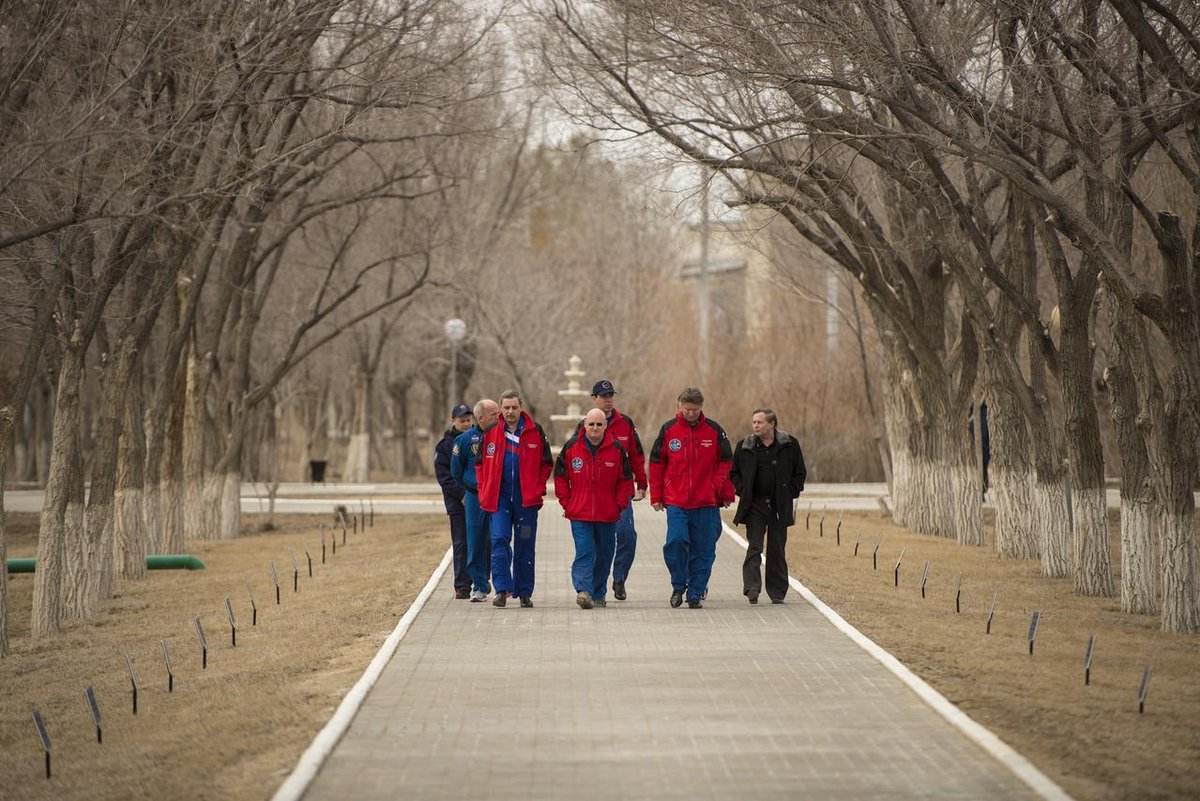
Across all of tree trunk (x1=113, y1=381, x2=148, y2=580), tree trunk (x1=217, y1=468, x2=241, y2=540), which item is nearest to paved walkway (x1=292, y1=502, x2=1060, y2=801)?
tree trunk (x1=113, y1=381, x2=148, y2=580)

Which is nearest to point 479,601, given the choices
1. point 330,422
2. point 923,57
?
point 923,57

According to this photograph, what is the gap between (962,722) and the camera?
9.29 metres

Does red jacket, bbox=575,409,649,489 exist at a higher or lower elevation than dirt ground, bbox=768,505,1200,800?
higher

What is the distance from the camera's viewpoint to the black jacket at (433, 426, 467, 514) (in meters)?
15.7

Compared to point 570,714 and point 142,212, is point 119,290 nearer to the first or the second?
point 142,212

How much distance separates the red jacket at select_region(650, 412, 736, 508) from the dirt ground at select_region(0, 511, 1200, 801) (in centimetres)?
161

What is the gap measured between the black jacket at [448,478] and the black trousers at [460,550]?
3.4 inches

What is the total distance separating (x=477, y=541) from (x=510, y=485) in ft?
2.90

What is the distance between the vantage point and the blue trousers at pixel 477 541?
15297mm

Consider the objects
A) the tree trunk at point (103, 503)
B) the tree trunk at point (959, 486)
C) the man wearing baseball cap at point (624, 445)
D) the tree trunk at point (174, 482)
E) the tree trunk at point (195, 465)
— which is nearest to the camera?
the man wearing baseball cap at point (624, 445)

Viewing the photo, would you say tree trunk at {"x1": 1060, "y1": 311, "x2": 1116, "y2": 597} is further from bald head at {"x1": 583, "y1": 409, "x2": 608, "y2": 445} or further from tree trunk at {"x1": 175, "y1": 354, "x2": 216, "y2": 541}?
tree trunk at {"x1": 175, "y1": 354, "x2": 216, "y2": 541}

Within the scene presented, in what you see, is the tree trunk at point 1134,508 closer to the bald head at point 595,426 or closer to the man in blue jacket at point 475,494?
the bald head at point 595,426

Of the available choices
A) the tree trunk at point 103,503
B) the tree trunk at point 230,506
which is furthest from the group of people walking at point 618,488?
the tree trunk at point 230,506

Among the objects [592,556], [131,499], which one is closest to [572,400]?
[131,499]
